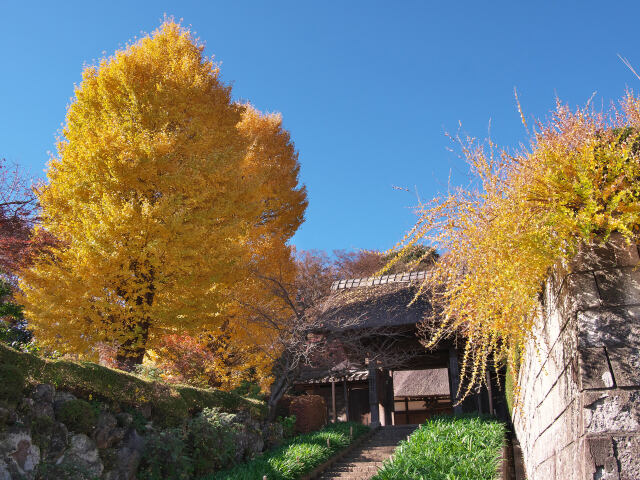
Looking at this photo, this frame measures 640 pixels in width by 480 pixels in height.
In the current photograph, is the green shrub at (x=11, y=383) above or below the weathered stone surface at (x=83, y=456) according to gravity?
above

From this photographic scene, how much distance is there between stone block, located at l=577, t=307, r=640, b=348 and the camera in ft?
8.44

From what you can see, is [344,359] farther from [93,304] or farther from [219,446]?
[93,304]

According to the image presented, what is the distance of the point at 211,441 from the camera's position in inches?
376

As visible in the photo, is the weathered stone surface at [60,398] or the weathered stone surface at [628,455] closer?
the weathered stone surface at [628,455]

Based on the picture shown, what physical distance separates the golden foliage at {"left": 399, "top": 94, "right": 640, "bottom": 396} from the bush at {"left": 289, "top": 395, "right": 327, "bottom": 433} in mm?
12653

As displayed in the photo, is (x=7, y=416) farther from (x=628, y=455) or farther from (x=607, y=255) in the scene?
(x=607, y=255)

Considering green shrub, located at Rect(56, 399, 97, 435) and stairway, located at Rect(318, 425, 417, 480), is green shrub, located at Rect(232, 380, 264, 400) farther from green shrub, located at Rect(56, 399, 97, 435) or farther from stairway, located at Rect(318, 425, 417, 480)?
green shrub, located at Rect(56, 399, 97, 435)

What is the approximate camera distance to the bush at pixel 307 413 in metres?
15.1

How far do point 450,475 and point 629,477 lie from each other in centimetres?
466

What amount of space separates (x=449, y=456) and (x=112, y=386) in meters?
5.73

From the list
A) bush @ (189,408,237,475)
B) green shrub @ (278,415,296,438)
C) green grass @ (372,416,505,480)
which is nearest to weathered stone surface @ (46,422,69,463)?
bush @ (189,408,237,475)

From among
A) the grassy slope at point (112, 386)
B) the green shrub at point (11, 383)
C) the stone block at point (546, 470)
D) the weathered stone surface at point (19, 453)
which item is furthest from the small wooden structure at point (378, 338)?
the green shrub at point (11, 383)

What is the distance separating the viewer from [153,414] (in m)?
8.80

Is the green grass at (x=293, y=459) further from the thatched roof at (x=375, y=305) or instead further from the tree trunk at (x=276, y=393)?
the thatched roof at (x=375, y=305)
